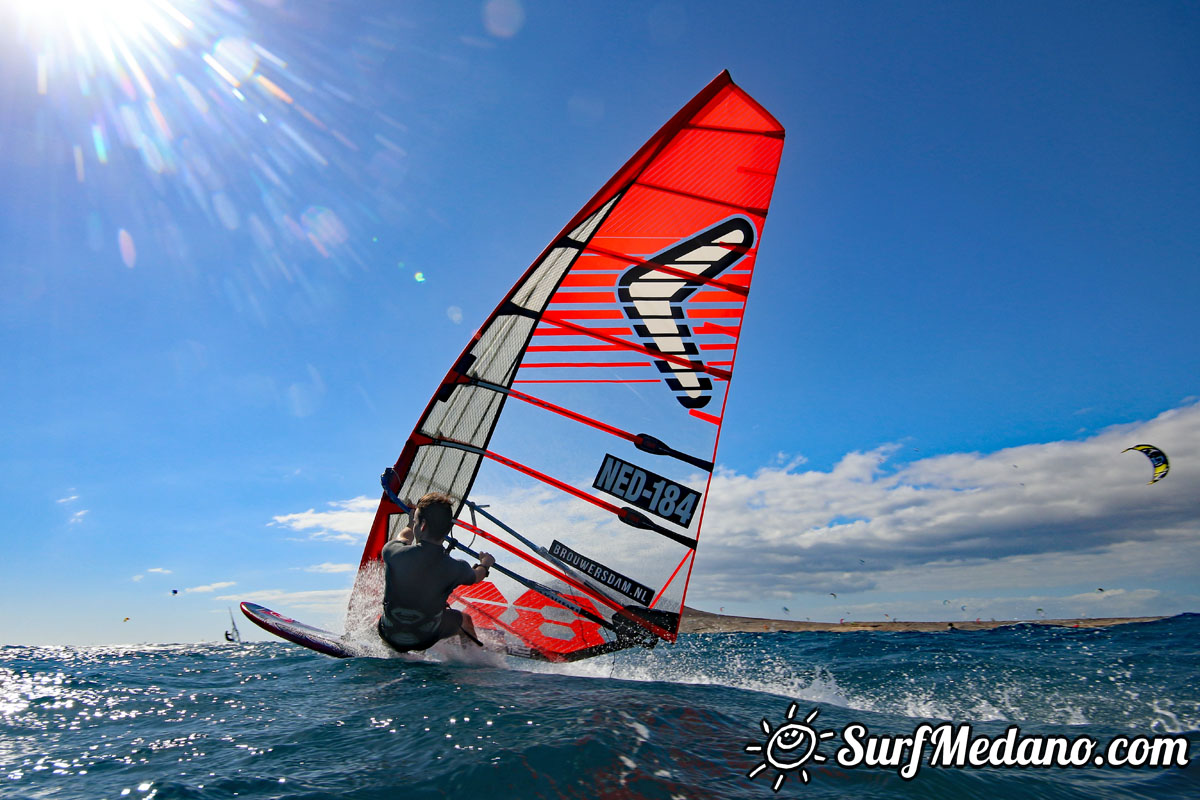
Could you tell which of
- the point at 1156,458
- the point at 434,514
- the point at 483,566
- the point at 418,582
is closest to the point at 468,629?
the point at 483,566

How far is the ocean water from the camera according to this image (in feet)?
8.80

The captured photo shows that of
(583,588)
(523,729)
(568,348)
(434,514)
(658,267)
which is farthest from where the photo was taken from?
(583,588)

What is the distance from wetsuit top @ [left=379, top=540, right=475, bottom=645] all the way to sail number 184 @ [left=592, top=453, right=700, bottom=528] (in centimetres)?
171

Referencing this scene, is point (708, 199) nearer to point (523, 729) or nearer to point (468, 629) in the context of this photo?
point (523, 729)

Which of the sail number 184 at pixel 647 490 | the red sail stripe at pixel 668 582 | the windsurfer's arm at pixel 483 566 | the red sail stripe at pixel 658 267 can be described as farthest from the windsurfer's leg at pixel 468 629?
the red sail stripe at pixel 658 267

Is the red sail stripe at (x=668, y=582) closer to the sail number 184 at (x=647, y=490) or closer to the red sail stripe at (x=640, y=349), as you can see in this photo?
the sail number 184 at (x=647, y=490)

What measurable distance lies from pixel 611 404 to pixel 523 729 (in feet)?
11.1

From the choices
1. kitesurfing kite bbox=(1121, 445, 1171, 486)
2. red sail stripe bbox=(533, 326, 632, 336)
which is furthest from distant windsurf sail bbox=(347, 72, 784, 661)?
kitesurfing kite bbox=(1121, 445, 1171, 486)

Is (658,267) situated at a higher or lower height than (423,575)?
higher

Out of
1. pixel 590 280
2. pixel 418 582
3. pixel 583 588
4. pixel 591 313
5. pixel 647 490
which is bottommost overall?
pixel 583 588

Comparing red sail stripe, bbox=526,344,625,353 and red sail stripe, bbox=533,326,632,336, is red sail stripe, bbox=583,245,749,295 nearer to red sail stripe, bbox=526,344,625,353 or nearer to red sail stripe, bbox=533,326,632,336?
red sail stripe, bbox=533,326,632,336

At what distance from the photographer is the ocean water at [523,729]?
268 cm

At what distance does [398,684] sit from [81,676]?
6.19m

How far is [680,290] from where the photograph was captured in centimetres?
593
